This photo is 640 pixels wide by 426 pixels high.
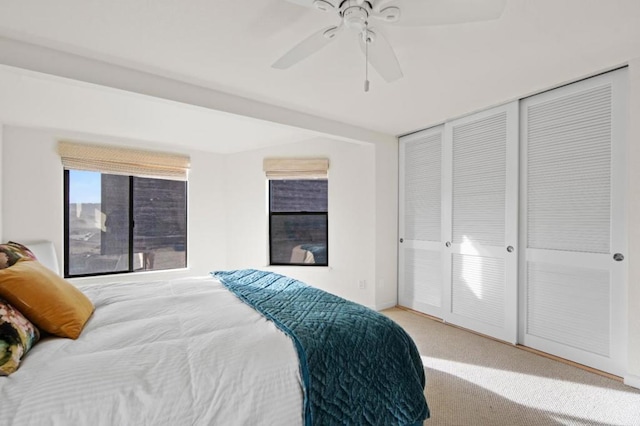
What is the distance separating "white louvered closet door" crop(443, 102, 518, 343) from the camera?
9.56 feet

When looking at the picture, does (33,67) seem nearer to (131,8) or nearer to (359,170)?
(131,8)

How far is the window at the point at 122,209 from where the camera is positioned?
376 cm

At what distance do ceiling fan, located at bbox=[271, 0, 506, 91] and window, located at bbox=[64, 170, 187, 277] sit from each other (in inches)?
137

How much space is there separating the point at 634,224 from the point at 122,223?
5215 mm

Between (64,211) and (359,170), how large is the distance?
362 cm

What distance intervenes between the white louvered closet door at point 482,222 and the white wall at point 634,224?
780 mm

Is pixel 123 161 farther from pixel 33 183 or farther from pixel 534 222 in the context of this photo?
pixel 534 222

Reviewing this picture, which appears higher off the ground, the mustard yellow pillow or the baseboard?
the mustard yellow pillow

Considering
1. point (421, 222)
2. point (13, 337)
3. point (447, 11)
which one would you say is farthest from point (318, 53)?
point (421, 222)

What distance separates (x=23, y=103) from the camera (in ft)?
9.13

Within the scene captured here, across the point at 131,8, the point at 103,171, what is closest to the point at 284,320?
the point at 131,8

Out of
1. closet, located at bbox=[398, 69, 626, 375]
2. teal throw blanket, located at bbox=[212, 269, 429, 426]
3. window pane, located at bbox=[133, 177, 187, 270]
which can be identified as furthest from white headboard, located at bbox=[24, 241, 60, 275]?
closet, located at bbox=[398, 69, 626, 375]

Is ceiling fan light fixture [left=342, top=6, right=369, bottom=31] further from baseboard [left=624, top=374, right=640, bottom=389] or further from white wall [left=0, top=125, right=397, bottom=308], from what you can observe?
baseboard [left=624, top=374, right=640, bottom=389]

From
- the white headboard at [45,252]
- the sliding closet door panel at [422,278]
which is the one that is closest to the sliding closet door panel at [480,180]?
the sliding closet door panel at [422,278]
